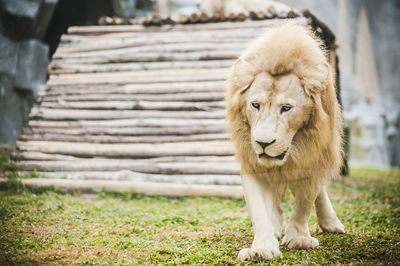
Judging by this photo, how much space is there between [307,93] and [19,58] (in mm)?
8500

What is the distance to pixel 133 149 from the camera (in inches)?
243

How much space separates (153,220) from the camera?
14.1 ft

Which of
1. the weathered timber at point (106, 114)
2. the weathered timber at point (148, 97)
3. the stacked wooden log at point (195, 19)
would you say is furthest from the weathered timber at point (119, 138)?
the stacked wooden log at point (195, 19)

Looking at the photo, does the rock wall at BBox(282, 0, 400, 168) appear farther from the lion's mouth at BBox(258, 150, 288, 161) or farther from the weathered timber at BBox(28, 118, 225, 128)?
the lion's mouth at BBox(258, 150, 288, 161)

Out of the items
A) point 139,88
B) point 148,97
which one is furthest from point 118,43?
point 148,97

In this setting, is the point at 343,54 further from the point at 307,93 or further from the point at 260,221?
the point at 260,221

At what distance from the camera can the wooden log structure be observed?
→ 6070mm

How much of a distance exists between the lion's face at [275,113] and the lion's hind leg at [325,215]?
91 centimetres

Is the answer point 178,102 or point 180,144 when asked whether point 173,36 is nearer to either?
point 178,102

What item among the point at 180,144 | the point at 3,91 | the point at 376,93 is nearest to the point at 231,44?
the point at 180,144

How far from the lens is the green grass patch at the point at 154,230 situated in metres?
2.88

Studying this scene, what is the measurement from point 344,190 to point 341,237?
3604 millimetres

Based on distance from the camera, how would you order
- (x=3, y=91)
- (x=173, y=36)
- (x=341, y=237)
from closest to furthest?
(x=341, y=237) → (x=173, y=36) → (x=3, y=91)

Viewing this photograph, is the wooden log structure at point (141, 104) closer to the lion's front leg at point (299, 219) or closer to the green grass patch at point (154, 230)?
the green grass patch at point (154, 230)
